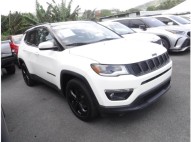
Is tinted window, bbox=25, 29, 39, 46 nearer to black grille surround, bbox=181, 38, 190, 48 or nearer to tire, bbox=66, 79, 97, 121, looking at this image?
tire, bbox=66, 79, 97, 121

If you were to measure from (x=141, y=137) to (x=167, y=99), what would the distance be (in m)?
1.34

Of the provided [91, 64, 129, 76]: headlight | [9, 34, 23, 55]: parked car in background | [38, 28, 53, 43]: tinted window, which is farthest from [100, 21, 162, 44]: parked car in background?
[9, 34, 23, 55]: parked car in background

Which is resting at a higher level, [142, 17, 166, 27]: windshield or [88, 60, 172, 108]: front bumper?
[142, 17, 166, 27]: windshield

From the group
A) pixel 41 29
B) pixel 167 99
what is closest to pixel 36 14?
pixel 41 29

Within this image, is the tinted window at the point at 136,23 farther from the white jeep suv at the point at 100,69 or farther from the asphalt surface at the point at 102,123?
the white jeep suv at the point at 100,69

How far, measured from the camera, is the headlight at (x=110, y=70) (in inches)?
120

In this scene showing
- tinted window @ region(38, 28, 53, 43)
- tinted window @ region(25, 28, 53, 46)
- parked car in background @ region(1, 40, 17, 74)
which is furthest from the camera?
parked car in background @ region(1, 40, 17, 74)

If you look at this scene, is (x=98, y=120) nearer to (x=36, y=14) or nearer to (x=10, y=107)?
(x=10, y=107)

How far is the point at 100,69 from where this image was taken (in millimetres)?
3104

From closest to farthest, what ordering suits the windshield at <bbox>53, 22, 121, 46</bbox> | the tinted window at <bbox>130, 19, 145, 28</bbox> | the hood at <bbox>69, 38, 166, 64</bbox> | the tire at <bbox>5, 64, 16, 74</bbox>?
the hood at <bbox>69, 38, 166, 64</bbox>, the windshield at <bbox>53, 22, 121, 46</bbox>, the tire at <bbox>5, 64, 16, 74</bbox>, the tinted window at <bbox>130, 19, 145, 28</bbox>

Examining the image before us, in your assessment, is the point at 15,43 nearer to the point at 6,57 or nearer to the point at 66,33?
the point at 6,57

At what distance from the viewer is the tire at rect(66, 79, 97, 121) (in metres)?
3.33

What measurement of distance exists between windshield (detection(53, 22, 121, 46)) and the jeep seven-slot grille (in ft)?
4.12

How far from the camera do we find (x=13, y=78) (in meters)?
7.60
